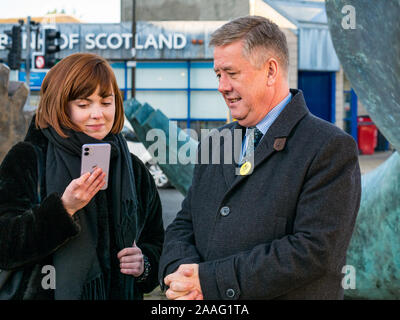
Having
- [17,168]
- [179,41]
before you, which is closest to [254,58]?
[17,168]

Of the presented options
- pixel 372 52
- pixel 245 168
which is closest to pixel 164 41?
pixel 372 52

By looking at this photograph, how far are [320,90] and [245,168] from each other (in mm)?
16745

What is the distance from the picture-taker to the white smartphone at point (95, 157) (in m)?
1.71

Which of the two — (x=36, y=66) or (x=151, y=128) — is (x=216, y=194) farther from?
(x=36, y=66)

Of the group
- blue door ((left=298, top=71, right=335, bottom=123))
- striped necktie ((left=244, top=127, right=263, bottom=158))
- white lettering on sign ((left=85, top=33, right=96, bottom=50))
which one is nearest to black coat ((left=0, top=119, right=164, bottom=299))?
striped necktie ((left=244, top=127, right=263, bottom=158))

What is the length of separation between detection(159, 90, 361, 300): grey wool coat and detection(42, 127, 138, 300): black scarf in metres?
0.31

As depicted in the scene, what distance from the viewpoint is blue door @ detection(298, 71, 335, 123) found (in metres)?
17.5

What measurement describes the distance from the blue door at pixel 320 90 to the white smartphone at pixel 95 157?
A: 16284 mm

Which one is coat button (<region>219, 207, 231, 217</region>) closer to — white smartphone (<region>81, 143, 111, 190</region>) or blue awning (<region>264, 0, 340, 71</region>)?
white smartphone (<region>81, 143, 111, 190</region>)

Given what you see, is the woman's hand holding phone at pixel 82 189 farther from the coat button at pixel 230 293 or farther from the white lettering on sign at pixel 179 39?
the white lettering on sign at pixel 179 39

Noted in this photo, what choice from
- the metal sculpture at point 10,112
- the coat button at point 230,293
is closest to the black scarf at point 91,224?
the coat button at point 230,293

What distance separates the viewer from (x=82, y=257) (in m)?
1.73

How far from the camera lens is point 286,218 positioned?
4.66ft
